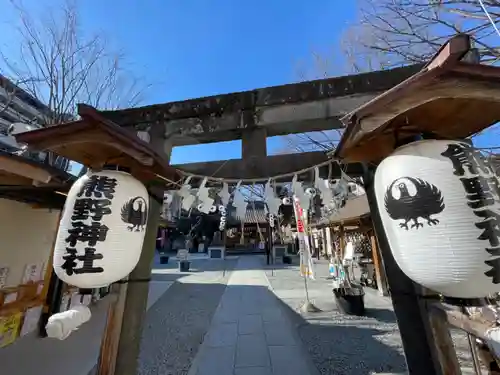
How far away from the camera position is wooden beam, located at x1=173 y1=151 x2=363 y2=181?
2342 millimetres

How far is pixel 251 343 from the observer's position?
200 inches

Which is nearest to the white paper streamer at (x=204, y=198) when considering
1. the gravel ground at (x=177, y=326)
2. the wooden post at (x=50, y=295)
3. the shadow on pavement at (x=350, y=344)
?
the gravel ground at (x=177, y=326)

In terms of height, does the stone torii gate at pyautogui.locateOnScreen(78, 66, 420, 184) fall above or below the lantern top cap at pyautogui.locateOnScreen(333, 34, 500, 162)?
above

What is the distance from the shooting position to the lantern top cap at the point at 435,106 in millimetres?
1299

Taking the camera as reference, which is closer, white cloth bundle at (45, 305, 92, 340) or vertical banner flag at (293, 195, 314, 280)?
white cloth bundle at (45, 305, 92, 340)

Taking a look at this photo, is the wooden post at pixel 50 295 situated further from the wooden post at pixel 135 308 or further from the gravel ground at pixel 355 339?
the gravel ground at pixel 355 339

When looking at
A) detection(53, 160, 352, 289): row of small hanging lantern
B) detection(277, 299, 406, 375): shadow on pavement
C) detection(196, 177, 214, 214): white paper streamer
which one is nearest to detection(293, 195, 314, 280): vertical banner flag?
detection(277, 299, 406, 375): shadow on pavement

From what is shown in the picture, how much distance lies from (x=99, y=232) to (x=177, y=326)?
5670 mm

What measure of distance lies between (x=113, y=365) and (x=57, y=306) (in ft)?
10.5

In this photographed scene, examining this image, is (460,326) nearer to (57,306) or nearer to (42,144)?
(42,144)

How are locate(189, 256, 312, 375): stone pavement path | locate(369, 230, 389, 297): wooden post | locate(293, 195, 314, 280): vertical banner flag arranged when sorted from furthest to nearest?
locate(369, 230, 389, 297): wooden post
locate(293, 195, 314, 280): vertical banner flag
locate(189, 256, 312, 375): stone pavement path

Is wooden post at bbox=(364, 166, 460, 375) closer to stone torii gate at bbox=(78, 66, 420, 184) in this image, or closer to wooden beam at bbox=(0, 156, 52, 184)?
stone torii gate at bbox=(78, 66, 420, 184)

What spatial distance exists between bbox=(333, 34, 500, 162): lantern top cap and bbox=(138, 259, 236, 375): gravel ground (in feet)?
15.5

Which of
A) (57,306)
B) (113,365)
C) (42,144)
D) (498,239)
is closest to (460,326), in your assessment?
(498,239)
